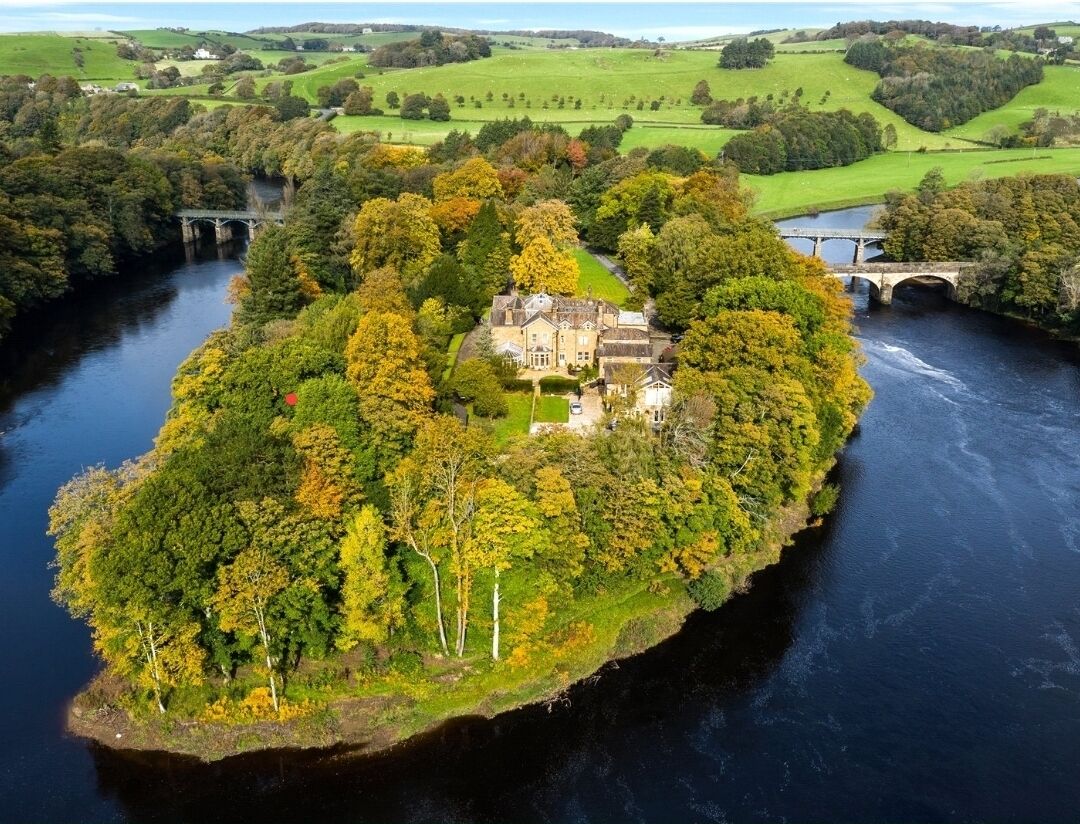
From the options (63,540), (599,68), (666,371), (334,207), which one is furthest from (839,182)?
(63,540)

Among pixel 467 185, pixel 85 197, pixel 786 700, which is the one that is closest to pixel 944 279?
pixel 467 185

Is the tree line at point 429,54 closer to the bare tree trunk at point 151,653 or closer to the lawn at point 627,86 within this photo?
the lawn at point 627,86

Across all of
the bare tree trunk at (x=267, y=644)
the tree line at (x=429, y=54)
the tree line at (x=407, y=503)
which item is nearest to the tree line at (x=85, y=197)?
the tree line at (x=407, y=503)

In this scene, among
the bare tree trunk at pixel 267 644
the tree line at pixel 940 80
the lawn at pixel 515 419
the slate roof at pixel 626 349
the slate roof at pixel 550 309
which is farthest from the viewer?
the tree line at pixel 940 80

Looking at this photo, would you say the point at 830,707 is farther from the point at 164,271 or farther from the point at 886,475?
the point at 164,271

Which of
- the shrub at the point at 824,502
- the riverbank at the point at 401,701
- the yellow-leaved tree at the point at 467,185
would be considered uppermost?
the yellow-leaved tree at the point at 467,185

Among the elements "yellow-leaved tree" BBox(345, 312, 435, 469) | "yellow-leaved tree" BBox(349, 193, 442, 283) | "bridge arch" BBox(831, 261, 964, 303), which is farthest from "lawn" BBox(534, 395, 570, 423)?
"bridge arch" BBox(831, 261, 964, 303)

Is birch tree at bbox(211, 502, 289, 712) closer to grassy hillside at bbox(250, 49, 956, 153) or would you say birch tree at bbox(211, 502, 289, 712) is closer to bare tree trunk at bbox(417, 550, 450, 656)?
bare tree trunk at bbox(417, 550, 450, 656)

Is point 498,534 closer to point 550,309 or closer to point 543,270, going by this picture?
point 550,309
